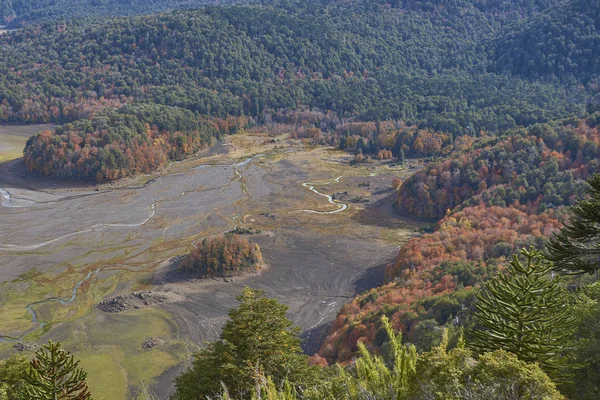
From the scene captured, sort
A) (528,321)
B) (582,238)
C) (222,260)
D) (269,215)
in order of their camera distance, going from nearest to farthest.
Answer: (528,321) → (582,238) → (222,260) → (269,215)

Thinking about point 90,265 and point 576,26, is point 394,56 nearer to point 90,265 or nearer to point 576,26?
point 576,26

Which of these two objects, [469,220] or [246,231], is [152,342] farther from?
[469,220]

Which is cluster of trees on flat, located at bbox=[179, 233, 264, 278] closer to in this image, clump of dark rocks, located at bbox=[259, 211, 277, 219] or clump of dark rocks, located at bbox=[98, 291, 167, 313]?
clump of dark rocks, located at bbox=[98, 291, 167, 313]

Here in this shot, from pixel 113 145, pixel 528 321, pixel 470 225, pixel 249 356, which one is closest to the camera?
pixel 528 321

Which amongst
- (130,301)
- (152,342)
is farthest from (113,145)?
(152,342)

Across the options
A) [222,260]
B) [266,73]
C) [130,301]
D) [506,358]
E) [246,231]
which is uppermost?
[506,358]

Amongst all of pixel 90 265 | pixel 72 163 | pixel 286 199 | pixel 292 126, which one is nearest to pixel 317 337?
pixel 90 265

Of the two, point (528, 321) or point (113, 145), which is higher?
point (528, 321)

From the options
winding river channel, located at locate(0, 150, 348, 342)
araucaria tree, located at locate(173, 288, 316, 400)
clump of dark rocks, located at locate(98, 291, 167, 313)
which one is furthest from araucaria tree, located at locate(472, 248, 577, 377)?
winding river channel, located at locate(0, 150, 348, 342)
